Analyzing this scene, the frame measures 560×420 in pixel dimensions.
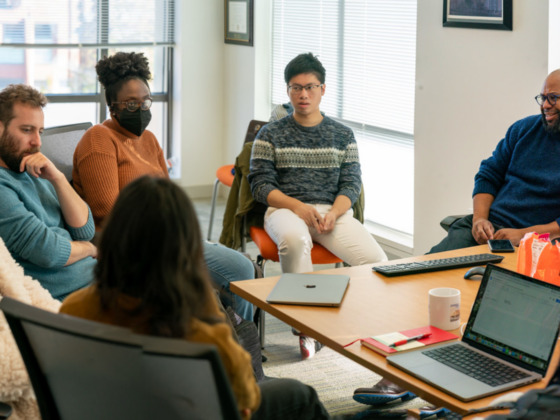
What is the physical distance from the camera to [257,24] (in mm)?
5527

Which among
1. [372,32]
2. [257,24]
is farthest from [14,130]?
[257,24]

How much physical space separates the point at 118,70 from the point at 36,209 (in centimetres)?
85

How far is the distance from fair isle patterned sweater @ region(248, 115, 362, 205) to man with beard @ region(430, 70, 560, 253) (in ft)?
1.82

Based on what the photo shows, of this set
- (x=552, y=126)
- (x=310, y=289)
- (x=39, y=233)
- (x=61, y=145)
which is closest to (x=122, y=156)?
(x=61, y=145)

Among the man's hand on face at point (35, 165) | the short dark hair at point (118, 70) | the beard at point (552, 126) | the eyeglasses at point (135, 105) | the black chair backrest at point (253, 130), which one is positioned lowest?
the man's hand on face at point (35, 165)

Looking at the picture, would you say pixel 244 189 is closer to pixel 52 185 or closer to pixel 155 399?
pixel 52 185

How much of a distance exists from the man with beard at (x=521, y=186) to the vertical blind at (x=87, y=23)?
3.45 metres

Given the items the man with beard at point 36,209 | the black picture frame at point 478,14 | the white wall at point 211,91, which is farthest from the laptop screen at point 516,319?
the white wall at point 211,91

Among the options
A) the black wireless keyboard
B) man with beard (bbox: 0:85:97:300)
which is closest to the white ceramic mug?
the black wireless keyboard

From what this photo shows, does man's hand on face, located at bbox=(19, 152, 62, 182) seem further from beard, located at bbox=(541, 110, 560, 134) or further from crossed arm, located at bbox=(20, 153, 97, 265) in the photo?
beard, located at bbox=(541, 110, 560, 134)

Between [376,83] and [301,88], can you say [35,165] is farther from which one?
[376,83]

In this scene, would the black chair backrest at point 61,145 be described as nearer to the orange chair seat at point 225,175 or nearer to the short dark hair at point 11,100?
the short dark hair at point 11,100

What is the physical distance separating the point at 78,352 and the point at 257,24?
15.2 ft

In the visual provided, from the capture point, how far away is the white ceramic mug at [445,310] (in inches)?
73.2
